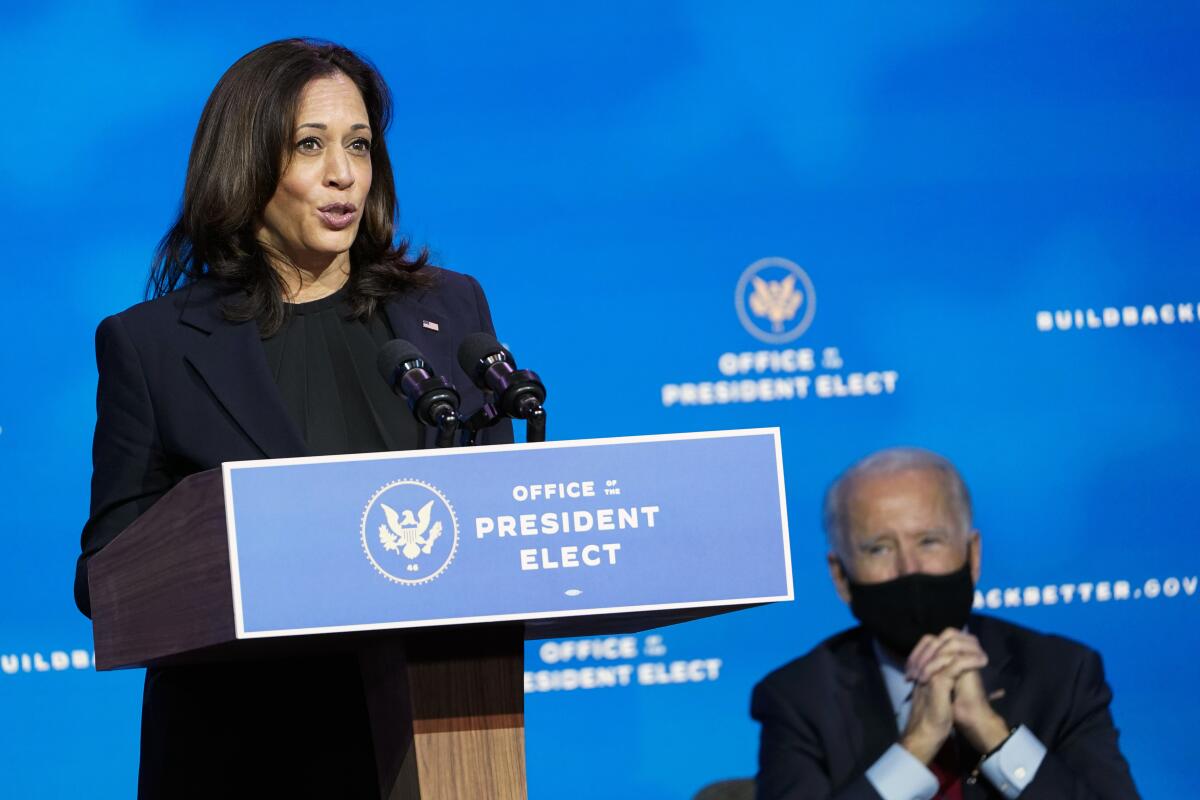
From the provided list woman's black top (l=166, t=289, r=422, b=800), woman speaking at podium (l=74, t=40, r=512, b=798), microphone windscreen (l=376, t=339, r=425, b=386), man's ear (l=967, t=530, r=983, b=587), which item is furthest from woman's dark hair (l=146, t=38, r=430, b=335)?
man's ear (l=967, t=530, r=983, b=587)

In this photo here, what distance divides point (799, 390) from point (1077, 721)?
3.18 ft

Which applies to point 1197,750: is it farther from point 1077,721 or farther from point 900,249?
point 900,249

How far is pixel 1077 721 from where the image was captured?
3.42m

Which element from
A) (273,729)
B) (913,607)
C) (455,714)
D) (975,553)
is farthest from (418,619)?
(975,553)

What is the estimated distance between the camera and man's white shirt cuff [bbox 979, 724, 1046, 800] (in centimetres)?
331

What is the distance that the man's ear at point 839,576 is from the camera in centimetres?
362

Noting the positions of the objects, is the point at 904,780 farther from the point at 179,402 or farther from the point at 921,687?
the point at 179,402

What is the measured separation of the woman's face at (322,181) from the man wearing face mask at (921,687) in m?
1.74

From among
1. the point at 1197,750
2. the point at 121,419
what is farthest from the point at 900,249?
the point at 121,419

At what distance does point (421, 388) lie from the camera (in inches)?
66.2

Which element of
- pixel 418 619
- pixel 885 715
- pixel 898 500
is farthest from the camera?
pixel 898 500

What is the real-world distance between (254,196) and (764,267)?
5.66 feet

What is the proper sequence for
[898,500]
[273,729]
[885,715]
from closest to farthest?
[273,729] < [885,715] < [898,500]

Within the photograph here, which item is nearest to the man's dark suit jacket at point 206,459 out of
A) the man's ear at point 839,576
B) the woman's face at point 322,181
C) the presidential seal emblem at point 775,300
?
the woman's face at point 322,181
